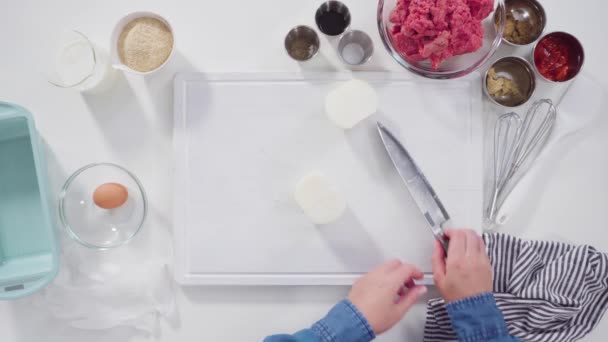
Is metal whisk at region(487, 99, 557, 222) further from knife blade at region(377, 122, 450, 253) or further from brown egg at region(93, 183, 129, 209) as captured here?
brown egg at region(93, 183, 129, 209)

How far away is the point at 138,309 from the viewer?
90 cm

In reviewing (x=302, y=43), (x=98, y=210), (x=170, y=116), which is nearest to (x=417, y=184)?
(x=302, y=43)

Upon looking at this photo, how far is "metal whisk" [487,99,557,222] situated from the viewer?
2.92 ft

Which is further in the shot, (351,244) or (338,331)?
(351,244)

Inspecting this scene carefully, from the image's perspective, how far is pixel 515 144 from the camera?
895mm

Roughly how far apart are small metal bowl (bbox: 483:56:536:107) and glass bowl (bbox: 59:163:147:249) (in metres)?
0.72

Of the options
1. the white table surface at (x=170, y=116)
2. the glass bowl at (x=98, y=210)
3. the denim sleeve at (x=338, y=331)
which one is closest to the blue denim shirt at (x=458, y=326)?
the denim sleeve at (x=338, y=331)

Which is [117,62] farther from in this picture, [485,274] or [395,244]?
[485,274]

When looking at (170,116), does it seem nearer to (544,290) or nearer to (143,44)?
(143,44)

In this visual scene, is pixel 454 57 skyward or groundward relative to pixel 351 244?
skyward

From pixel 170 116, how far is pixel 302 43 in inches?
11.9

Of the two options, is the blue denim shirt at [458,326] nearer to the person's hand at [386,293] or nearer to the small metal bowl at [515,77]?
the person's hand at [386,293]

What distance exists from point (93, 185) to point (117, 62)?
9.6 inches

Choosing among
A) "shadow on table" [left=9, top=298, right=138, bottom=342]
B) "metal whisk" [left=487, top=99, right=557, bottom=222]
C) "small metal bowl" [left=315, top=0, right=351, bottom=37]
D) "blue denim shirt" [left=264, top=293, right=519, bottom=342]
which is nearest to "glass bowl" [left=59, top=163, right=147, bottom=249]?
"shadow on table" [left=9, top=298, right=138, bottom=342]
